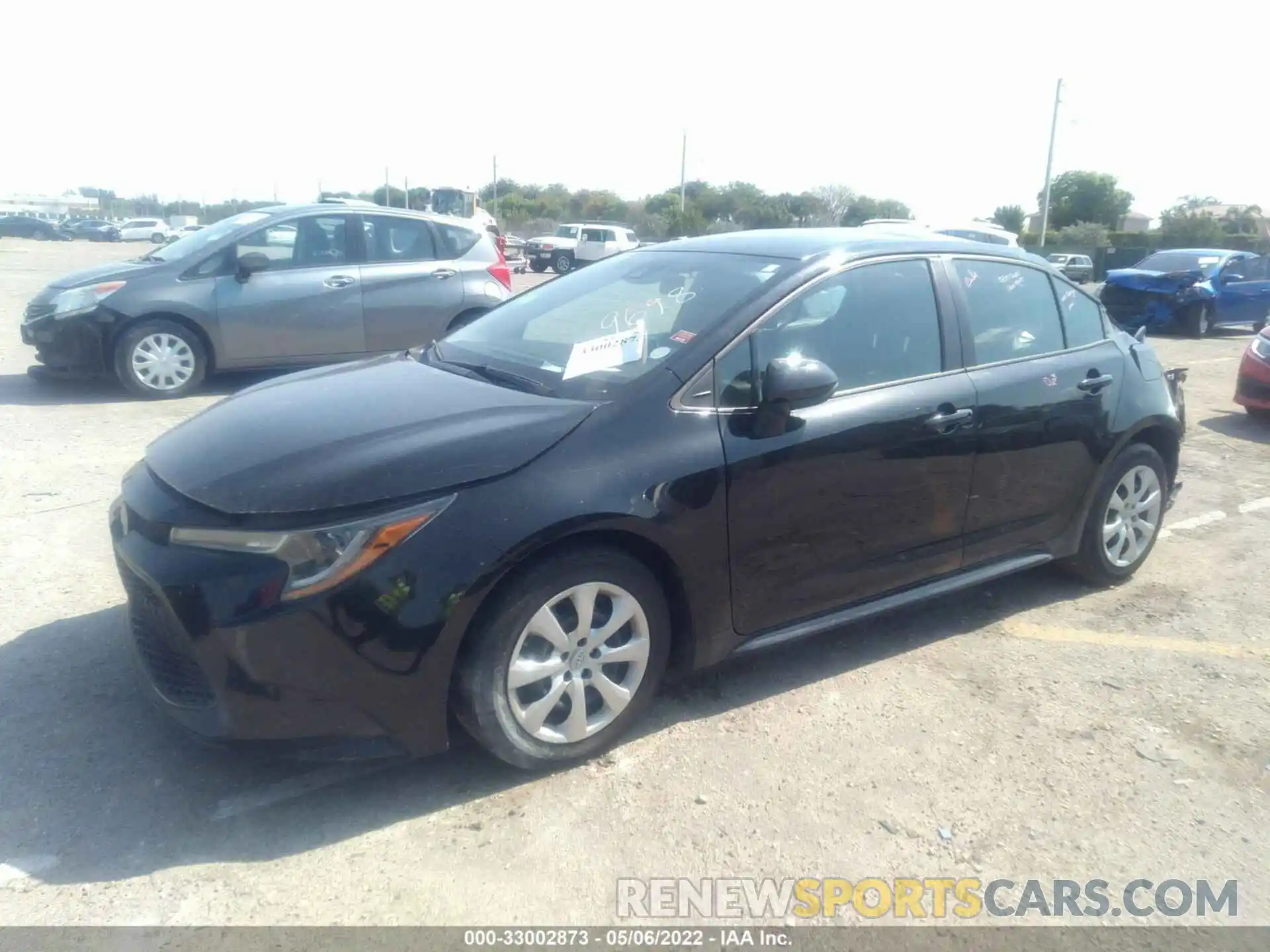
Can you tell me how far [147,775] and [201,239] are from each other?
679 cm

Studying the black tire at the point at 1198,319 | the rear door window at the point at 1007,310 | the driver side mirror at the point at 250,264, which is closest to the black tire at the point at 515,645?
the rear door window at the point at 1007,310

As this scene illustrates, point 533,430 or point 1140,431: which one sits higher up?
point 533,430

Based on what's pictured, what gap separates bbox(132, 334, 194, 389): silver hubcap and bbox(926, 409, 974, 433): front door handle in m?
6.70

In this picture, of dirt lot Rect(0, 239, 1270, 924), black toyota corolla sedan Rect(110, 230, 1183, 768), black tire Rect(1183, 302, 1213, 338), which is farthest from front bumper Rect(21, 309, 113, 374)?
black tire Rect(1183, 302, 1213, 338)

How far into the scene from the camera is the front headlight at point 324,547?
2797mm

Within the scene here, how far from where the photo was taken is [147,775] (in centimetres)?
314

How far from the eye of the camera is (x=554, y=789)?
3178mm

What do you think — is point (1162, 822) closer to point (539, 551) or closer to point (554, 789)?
point (554, 789)

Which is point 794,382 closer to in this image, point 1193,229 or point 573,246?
point 573,246

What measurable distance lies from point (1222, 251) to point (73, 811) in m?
19.9

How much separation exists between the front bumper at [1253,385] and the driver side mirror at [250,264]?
8.47m

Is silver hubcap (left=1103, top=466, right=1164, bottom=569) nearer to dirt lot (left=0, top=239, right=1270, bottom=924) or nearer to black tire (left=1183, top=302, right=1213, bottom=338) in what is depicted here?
dirt lot (left=0, top=239, right=1270, bottom=924)

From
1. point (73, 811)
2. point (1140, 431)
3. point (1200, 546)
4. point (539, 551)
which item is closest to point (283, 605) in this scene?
point (539, 551)

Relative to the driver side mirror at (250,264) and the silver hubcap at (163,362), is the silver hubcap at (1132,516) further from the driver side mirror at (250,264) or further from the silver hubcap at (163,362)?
the silver hubcap at (163,362)
